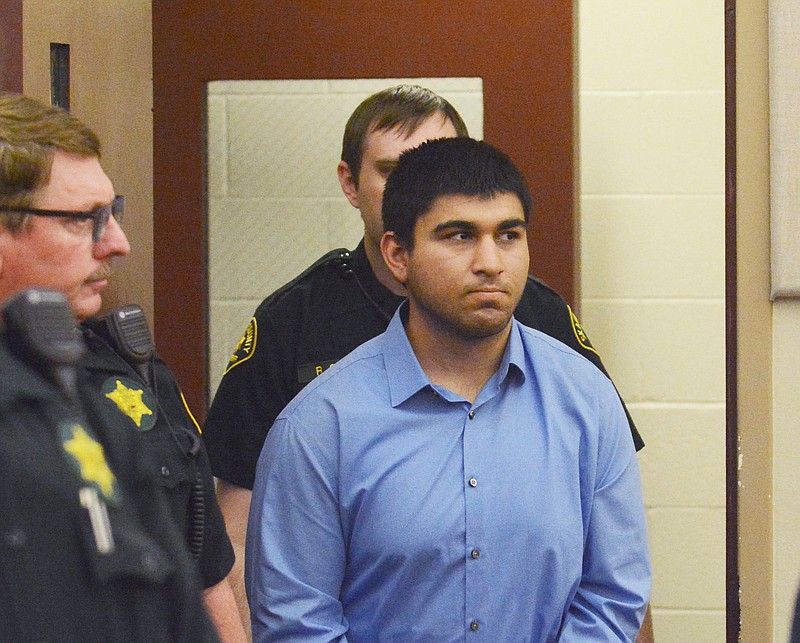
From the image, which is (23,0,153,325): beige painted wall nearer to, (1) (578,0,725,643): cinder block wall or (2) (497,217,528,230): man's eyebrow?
(2) (497,217,528,230): man's eyebrow

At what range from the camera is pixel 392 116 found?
2.02m

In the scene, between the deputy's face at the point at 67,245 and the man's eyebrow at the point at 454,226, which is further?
the man's eyebrow at the point at 454,226

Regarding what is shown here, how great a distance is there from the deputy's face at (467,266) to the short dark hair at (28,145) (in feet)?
1.64

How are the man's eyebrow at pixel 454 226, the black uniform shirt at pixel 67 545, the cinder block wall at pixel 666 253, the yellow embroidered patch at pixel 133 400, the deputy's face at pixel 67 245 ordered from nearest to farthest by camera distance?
1. the black uniform shirt at pixel 67 545
2. the deputy's face at pixel 67 245
3. the yellow embroidered patch at pixel 133 400
4. the man's eyebrow at pixel 454 226
5. the cinder block wall at pixel 666 253

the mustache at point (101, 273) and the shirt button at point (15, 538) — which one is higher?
the mustache at point (101, 273)

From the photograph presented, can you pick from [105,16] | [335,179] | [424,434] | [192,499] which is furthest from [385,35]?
[192,499]

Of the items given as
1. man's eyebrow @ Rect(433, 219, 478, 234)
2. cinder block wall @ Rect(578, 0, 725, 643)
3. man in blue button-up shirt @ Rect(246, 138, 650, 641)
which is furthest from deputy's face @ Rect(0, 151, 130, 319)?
cinder block wall @ Rect(578, 0, 725, 643)

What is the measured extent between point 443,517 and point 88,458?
34.9 inches

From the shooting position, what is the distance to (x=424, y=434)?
5.37ft

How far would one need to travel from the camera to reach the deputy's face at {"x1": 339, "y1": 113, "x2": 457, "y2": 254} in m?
1.98

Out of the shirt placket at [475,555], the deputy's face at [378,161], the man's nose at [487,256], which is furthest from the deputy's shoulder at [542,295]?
the shirt placket at [475,555]

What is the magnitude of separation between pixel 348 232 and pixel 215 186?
0.31 metres

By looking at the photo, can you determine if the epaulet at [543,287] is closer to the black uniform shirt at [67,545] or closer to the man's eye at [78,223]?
the man's eye at [78,223]

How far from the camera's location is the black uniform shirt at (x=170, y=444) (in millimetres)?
1437
